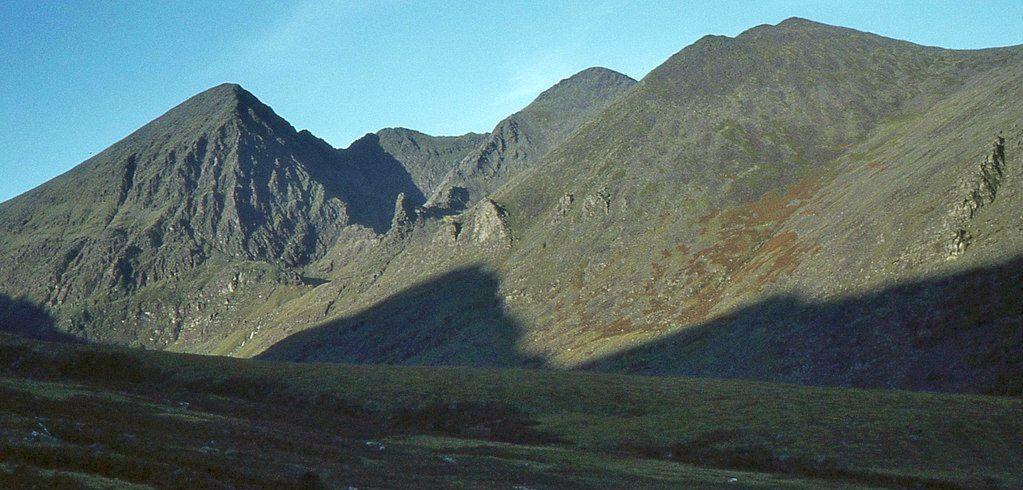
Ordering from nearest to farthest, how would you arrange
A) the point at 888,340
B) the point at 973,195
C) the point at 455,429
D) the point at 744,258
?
the point at 455,429 → the point at 888,340 → the point at 973,195 → the point at 744,258

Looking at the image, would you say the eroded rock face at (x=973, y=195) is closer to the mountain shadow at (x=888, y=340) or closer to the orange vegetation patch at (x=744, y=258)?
the mountain shadow at (x=888, y=340)

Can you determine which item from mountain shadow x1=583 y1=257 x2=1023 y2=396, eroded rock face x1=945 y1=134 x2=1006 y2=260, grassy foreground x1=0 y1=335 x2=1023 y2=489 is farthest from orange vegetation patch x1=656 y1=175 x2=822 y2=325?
grassy foreground x1=0 y1=335 x2=1023 y2=489

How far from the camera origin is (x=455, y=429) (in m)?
66.1

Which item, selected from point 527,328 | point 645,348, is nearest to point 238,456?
point 645,348

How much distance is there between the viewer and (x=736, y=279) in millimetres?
160375

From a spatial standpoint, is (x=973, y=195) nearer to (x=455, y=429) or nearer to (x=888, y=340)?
(x=888, y=340)

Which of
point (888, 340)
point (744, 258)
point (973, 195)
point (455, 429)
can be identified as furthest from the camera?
point (744, 258)

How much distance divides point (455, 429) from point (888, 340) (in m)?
67.0

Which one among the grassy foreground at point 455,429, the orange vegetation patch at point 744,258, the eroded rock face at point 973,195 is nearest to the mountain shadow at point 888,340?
the eroded rock face at point 973,195

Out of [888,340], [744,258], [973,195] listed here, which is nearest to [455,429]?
[888,340]

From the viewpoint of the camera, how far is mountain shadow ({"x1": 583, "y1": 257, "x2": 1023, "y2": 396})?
87438 mm

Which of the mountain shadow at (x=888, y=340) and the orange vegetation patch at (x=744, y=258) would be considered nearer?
the mountain shadow at (x=888, y=340)

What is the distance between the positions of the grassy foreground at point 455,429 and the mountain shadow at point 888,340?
93.6 ft

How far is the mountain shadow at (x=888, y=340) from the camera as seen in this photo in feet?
287
